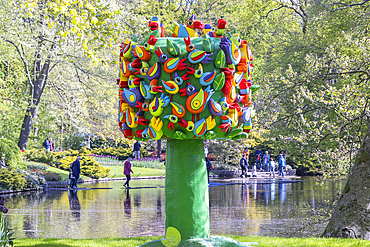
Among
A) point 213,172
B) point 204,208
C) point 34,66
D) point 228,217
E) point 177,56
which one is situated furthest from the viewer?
point 213,172

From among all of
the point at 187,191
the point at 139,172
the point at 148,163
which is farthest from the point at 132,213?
the point at 148,163

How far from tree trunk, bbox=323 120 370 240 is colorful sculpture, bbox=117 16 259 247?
3.08 m

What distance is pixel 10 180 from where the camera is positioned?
20109 millimetres

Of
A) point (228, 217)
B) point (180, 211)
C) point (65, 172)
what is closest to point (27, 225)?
point (228, 217)

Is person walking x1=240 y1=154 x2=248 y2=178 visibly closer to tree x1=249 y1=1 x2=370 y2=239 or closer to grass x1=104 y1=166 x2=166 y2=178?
grass x1=104 y1=166 x2=166 y2=178

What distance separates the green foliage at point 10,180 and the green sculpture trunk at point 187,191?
1672 cm

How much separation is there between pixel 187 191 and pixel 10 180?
17.2m

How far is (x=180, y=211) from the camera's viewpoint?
5.20 meters

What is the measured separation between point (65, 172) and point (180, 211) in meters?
23.2

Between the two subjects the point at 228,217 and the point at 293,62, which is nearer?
the point at 228,217

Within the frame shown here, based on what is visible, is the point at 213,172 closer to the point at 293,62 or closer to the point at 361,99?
the point at 293,62

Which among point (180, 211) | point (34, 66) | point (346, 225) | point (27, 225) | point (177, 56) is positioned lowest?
point (27, 225)

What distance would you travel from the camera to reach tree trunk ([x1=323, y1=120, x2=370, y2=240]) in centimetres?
743

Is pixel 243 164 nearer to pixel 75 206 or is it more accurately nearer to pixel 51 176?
pixel 51 176
